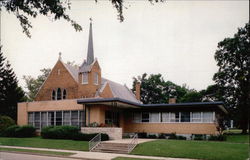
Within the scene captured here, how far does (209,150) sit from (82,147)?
377 inches

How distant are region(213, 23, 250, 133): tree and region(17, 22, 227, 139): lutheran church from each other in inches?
467

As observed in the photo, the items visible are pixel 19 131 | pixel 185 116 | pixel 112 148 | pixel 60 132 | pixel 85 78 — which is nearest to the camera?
pixel 112 148

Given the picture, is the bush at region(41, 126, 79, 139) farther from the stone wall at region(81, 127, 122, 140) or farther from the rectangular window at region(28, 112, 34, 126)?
the rectangular window at region(28, 112, 34, 126)

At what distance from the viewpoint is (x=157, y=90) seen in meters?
63.8

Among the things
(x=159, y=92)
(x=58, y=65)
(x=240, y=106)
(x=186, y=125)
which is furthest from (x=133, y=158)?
(x=159, y=92)

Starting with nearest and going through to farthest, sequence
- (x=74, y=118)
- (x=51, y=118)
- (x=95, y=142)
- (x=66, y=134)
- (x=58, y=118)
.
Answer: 1. (x=95, y=142)
2. (x=66, y=134)
3. (x=74, y=118)
4. (x=58, y=118)
5. (x=51, y=118)

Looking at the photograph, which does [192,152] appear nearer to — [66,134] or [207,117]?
[207,117]

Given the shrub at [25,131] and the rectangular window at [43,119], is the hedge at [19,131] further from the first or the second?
the rectangular window at [43,119]

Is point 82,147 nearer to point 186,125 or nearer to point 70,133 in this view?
point 70,133

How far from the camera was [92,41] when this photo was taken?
38000mm

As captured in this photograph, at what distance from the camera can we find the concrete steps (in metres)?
19.7

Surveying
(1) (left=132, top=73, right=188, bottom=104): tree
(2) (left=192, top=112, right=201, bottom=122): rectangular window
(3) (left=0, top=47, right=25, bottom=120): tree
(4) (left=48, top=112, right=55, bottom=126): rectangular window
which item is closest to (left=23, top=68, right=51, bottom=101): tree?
(3) (left=0, top=47, right=25, bottom=120): tree

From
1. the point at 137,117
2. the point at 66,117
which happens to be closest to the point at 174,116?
the point at 137,117

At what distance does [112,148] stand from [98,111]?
7.92m
